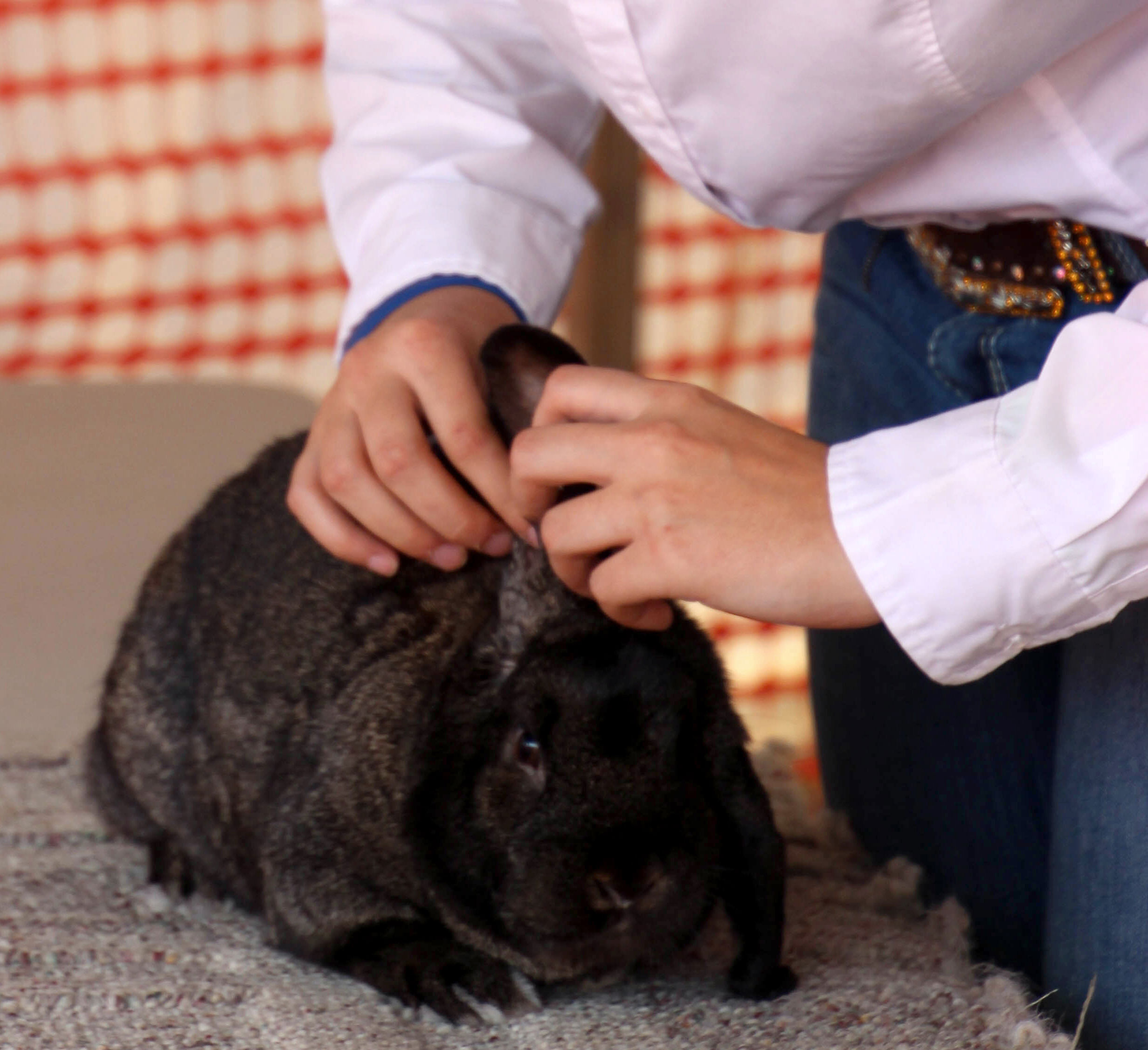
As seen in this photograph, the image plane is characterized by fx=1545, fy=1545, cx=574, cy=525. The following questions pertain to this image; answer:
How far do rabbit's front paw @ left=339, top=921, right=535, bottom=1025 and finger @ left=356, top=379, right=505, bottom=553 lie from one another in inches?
14.7

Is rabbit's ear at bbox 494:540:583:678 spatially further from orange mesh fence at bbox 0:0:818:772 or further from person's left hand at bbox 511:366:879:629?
orange mesh fence at bbox 0:0:818:772

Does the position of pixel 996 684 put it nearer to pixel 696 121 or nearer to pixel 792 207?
pixel 792 207

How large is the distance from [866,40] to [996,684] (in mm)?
803

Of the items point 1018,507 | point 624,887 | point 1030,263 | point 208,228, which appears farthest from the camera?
point 208,228

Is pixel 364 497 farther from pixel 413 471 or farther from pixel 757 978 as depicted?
pixel 757 978

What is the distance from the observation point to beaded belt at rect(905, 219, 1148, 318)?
1.39 m

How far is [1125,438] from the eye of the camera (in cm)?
109

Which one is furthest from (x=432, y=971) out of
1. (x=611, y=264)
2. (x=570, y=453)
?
(x=611, y=264)

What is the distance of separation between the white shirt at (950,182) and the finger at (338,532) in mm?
251

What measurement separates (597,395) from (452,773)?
391 mm

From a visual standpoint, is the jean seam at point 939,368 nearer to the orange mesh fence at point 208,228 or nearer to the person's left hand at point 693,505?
the person's left hand at point 693,505

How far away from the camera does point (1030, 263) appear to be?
4.75ft

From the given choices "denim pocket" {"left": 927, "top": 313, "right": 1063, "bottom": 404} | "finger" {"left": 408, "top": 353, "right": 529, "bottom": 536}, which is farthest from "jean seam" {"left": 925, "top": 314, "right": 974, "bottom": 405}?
"finger" {"left": 408, "top": 353, "right": 529, "bottom": 536}

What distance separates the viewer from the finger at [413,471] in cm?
138
